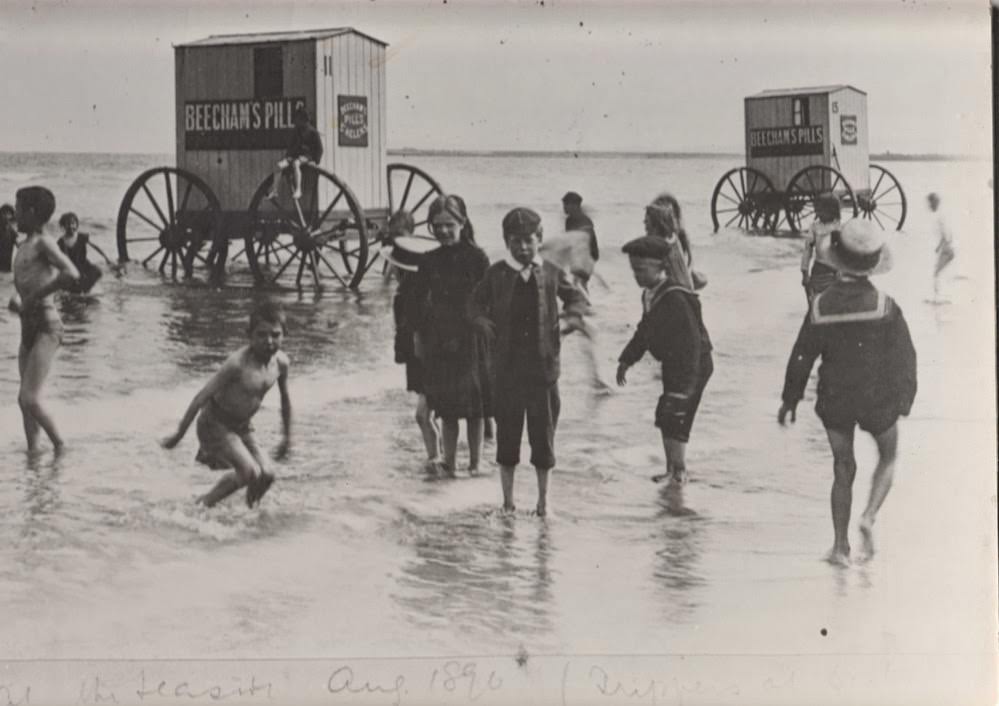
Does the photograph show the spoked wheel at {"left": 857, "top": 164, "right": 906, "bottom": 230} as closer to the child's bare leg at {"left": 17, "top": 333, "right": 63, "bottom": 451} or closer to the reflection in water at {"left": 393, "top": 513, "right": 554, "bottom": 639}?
the reflection in water at {"left": 393, "top": 513, "right": 554, "bottom": 639}

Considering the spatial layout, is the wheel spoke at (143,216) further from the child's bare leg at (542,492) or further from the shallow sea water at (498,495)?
the child's bare leg at (542,492)

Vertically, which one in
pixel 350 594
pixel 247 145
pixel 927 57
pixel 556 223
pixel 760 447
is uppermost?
pixel 927 57

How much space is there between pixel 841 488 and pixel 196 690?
1.64m

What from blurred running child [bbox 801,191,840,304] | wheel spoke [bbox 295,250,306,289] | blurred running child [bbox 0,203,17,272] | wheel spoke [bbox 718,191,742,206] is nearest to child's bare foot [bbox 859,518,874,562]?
blurred running child [bbox 801,191,840,304]

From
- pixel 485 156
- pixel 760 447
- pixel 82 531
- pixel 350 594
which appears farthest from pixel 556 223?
pixel 82 531

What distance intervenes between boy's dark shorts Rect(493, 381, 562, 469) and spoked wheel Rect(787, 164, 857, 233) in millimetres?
801

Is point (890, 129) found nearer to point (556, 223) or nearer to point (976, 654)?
point (556, 223)

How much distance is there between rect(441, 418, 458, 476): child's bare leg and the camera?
115 inches

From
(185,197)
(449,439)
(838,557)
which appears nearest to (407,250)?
(449,439)

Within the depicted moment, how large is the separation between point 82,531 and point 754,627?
5.36 feet

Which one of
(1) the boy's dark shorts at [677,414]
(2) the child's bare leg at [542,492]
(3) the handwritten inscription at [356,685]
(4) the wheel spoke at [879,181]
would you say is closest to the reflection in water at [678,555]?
(1) the boy's dark shorts at [677,414]

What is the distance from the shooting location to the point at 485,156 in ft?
9.85

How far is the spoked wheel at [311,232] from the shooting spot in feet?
9.96

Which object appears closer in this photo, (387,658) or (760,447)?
(387,658)
